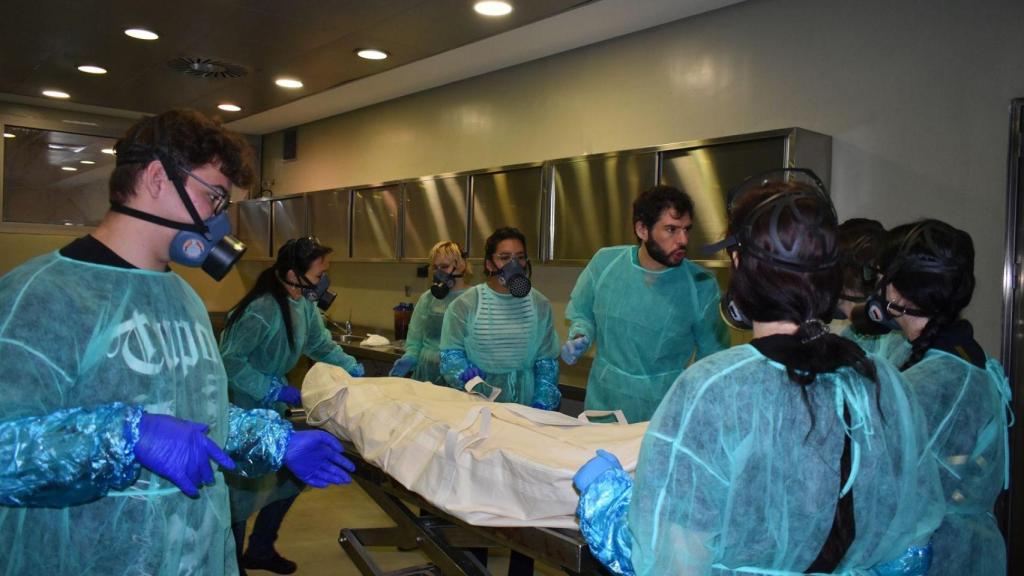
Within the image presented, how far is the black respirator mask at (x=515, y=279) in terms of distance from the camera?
377 cm

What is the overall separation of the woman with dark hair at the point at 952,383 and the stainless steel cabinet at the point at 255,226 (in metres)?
6.95

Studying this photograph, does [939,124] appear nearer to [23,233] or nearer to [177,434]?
[177,434]

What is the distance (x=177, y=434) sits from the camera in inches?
58.4

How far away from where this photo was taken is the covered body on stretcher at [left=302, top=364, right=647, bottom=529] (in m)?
2.21

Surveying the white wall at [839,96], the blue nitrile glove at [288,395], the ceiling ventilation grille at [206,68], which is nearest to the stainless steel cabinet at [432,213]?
the white wall at [839,96]

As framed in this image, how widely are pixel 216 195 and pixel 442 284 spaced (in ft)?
9.23

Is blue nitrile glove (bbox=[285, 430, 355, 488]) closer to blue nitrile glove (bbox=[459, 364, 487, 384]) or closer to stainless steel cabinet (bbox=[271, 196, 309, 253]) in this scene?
blue nitrile glove (bbox=[459, 364, 487, 384])

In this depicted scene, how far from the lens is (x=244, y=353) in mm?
3602

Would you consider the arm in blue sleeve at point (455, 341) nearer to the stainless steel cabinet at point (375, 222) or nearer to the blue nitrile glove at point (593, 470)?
the blue nitrile glove at point (593, 470)

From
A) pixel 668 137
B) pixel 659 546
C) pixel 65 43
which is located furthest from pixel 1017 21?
pixel 65 43

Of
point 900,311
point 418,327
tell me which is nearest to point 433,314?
point 418,327

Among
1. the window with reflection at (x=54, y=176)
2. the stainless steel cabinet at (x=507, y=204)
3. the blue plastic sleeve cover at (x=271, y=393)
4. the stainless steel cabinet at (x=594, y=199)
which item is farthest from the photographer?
the window with reflection at (x=54, y=176)

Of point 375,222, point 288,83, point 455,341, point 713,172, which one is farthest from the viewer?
point 375,222

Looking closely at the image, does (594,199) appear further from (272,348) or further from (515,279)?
(272,348)
